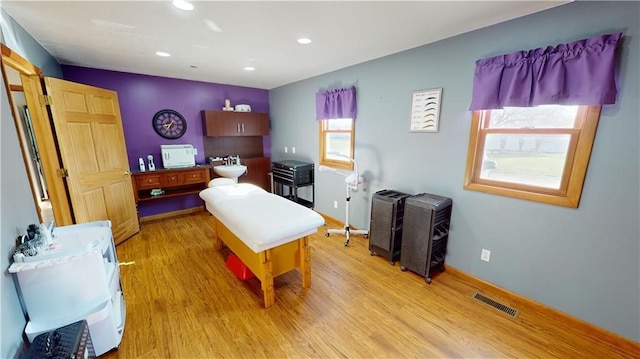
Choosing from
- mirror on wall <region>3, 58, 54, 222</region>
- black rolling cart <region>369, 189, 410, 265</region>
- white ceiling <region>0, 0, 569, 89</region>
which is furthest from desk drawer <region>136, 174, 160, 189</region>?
black rolling cart <region>369, 189, 410, 265</region>

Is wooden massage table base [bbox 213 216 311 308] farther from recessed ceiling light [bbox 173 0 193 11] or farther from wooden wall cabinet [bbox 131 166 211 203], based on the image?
wooden wall cabinet [bbox 131 166 211 203]

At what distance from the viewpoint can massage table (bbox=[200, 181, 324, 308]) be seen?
1.96 metres

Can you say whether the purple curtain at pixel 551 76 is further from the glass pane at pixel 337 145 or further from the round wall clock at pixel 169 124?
the round wall clock at pixel 169 124

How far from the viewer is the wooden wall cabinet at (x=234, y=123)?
4246 mm

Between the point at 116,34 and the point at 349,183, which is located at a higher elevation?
the point at 116,34

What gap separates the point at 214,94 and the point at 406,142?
3596mm

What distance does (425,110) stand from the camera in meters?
2.53

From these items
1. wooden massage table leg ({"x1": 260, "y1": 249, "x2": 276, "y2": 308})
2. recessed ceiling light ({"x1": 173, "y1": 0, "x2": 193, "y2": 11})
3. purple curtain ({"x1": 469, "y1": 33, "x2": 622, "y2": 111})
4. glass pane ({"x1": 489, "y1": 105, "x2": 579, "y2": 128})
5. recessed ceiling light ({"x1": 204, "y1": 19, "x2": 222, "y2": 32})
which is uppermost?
recessed ceiling light ({"x1": 204, "y1": 19, "x2": 222, "y2": 32})

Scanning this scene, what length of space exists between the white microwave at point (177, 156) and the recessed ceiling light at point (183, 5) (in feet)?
8.77

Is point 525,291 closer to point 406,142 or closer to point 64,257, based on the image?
point 406,142

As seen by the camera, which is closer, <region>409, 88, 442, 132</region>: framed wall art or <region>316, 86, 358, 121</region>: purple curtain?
<region>409, 88, 442, 132</region>: framed wall art

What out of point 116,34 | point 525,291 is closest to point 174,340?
point 116,34

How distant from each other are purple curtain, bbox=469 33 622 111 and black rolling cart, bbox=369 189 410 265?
116 centimetres

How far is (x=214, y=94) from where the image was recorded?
4418 millimetres
